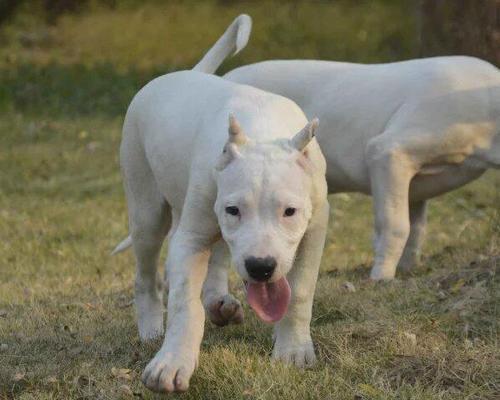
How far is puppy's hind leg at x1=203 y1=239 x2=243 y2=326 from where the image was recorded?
5.91 m

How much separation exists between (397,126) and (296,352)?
278 centimetres

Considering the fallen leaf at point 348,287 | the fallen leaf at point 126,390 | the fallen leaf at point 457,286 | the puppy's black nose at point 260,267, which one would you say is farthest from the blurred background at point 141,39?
the puppy's black nose at point 260,267

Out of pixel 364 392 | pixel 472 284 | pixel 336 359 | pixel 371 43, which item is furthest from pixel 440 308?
pixel 371 43

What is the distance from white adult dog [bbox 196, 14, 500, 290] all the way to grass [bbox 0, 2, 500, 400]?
511 mm

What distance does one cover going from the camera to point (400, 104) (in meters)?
7.89

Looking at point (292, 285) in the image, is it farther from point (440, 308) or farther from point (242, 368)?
point (440, 308)

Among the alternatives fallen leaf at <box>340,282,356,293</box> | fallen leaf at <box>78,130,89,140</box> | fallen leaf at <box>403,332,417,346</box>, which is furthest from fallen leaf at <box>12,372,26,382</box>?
fallen leaf at <box>78,130,89,140</box>

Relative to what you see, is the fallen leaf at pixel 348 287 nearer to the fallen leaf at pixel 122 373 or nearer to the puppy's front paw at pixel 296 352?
the puppy's front paw at pixel 296 352

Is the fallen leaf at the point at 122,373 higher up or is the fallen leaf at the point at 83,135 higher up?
the fallen leaf at the point at 122,373

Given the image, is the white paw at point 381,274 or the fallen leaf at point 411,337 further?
the white paw at point 381,274

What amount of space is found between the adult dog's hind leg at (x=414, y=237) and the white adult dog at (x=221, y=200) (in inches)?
100

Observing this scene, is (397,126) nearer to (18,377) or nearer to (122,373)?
(122,373)

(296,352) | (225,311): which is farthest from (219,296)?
(296,352)

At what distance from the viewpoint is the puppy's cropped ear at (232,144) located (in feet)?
15.8
